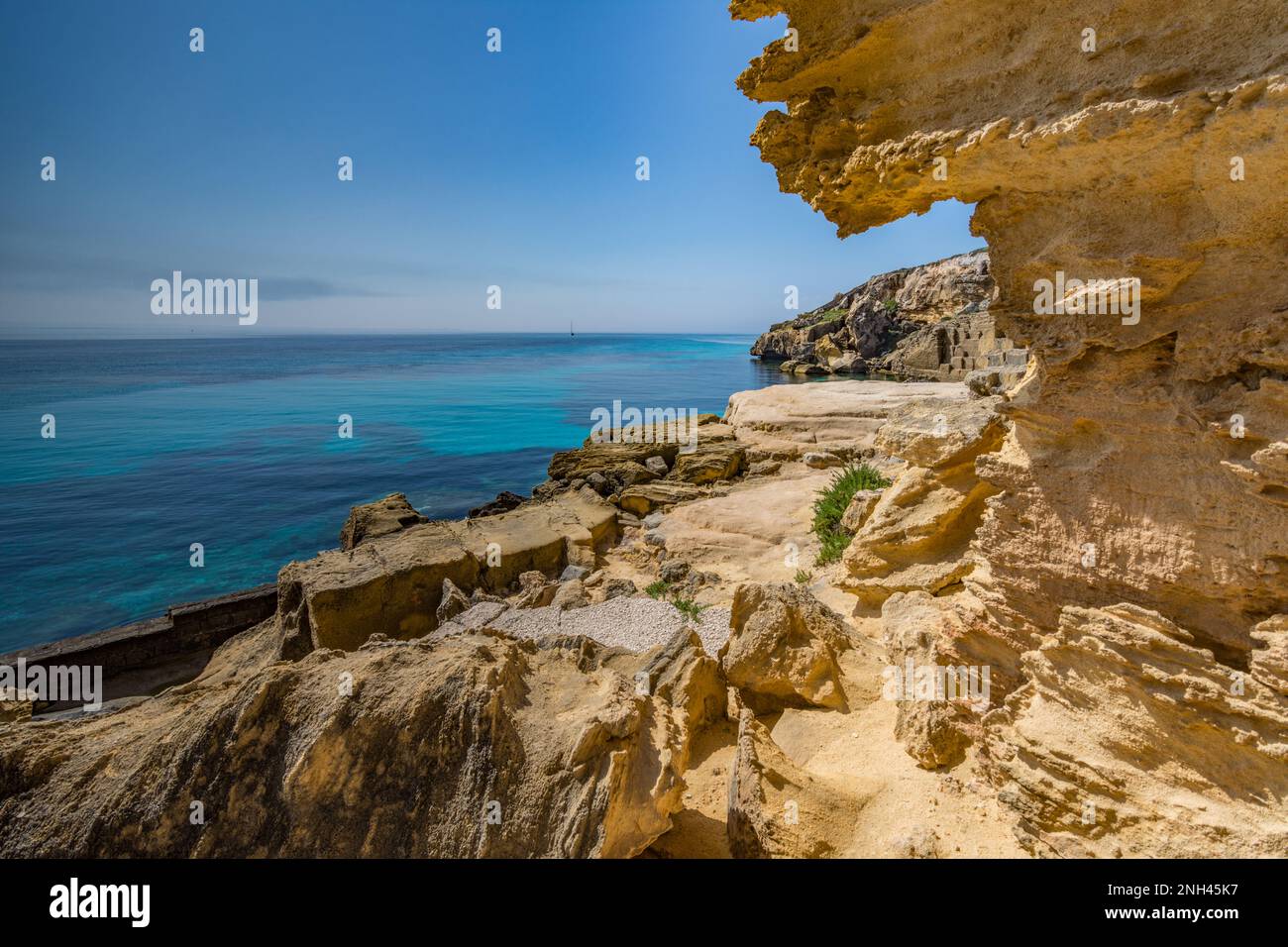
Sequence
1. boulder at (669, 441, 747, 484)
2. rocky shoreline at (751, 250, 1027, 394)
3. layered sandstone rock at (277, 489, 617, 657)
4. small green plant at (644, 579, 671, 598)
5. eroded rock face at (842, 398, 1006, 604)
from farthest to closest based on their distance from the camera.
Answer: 1. rocky shoreline at (751, 250, 1027, 394)
2. boulder at (669, 441, 747, 484)
3. small green plant at (644, 579, 671, 598)
4. layered sandstone rock at (277, 489, 617, 657)
5. eroded rock face at (842, 398, 1006, 604)

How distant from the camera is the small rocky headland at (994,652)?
2.76 m

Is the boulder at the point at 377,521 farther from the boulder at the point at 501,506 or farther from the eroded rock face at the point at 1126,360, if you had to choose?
the eroded rock face at the point at 1126,360

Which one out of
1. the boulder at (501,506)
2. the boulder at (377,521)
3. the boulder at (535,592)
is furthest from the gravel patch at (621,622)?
the boulder at (501,506)

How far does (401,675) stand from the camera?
10.6ft

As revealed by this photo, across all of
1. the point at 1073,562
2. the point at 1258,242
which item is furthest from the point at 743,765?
the point at 1258,242

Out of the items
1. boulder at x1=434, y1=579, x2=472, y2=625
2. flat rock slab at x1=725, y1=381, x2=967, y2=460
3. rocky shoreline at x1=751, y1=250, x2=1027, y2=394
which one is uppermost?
rocky shoreline at x1=751, y1=250, x2=1027, y2=394

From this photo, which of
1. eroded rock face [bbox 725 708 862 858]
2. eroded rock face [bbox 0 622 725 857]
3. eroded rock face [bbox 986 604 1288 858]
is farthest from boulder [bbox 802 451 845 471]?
eroded rock face [bbox 0 622 725 857]

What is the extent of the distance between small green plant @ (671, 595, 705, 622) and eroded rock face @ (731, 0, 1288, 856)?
407 cm

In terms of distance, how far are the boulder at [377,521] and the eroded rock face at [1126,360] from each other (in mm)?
11063

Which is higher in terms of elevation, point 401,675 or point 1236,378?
point 1236,378

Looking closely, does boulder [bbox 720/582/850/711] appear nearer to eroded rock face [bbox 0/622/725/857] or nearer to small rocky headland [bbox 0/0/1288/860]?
small rocky headland [bbox 0/0/1288/860]

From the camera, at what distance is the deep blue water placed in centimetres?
1463

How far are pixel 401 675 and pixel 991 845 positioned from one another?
3419 mm

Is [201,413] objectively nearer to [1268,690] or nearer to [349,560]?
[349,560]
